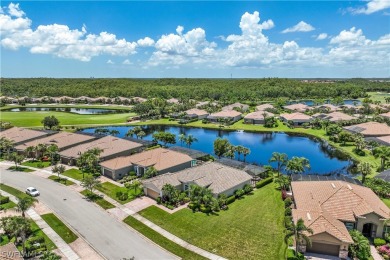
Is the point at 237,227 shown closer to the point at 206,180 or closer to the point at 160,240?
the point at 160,240

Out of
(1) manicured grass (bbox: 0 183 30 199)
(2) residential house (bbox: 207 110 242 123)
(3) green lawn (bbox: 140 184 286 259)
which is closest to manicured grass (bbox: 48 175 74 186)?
(1) manicured grass (bbox: 0 183 30 199)

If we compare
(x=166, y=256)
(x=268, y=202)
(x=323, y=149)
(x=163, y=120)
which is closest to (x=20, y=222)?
(x=166, y=256)

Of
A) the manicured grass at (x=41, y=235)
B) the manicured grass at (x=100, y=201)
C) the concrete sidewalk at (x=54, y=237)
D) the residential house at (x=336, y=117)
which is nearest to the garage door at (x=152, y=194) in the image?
the manicured grass at (x=100, y=201)

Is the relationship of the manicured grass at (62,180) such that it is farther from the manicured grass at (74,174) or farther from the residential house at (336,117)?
the residential house at (336,117)

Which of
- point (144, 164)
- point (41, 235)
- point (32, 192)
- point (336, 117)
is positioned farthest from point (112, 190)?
point (336, 117)

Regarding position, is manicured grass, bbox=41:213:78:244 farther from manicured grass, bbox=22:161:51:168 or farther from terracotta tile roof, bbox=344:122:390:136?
terracotta tile roof, bbox=344:122:390:136

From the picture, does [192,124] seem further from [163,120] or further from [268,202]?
[268,202]
